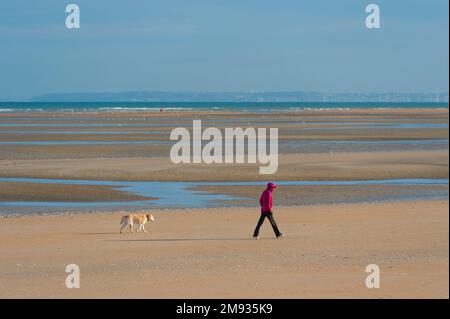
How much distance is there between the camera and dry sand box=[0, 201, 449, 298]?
511 inches

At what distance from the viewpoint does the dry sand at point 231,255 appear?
12977 millimetres

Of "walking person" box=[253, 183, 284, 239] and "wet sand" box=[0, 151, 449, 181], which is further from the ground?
"wet sand" box=[0, 151, 449, 181]

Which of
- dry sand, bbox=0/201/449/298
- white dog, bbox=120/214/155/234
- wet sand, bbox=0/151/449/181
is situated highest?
wet sand, bbox=0/151/449/181

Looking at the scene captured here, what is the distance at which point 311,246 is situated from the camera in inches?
670

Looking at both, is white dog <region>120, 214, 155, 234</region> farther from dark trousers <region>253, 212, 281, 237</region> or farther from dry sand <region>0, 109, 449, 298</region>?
dark trousers <region>253, 212, 281, 237</region>

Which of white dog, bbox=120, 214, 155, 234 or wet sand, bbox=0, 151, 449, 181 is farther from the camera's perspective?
wet sand, bbox=0, 151, 449, 181

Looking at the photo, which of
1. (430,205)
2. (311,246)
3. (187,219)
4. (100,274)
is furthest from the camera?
(430,205)

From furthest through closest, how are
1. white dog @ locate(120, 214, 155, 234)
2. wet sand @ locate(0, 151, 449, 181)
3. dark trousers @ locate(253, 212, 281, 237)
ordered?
1. wet sand @ locate(0, 151, 449, 181)
2. white dog @ locate(120, 214, 155, 234)
3. dark trousers @ locate(253, 212, 281, 237)

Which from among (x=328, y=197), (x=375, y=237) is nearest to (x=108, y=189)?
(x=328, y=197)

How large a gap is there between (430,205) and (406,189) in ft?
18.7

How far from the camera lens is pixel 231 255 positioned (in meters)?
16.2

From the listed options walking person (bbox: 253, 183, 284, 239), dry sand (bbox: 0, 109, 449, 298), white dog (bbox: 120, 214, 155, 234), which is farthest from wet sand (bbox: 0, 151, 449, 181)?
walking person (bbox: 253, 183, 284, 239)

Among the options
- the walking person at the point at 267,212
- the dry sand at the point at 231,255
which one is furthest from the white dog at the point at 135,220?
the walking person at the point at 267,212
